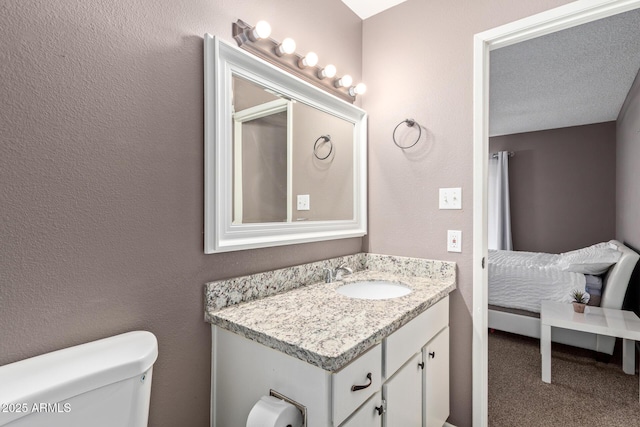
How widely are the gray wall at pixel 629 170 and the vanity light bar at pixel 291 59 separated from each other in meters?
2.99

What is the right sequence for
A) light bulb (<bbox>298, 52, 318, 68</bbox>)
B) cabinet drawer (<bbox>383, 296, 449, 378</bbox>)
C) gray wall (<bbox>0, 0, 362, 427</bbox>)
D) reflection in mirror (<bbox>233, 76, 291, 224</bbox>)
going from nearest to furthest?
gray wall (<bbox>0, 0, 362, 427</bbox>) < cabinet drawer (<bbox>383, 296, 449, 378</bbox>) < reflection in mirror (<bbox>233, 76, 291, 224</bbox>) < light bulb (<bbox>298, 52, 318, 68</bbox>)

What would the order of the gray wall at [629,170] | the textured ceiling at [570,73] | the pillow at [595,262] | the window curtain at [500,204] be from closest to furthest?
the textured ceiling at [570,73] < the pillow at [595,262] < the gray wall at [629,170] < the window curtain at [500,204]

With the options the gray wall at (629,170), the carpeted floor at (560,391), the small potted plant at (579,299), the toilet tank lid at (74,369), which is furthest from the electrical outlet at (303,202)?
the gray wall at (629,170)

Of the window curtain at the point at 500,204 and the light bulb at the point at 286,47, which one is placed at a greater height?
the light bulb at the point at 286,47

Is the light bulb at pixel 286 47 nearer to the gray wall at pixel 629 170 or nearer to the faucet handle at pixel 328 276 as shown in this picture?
the faucet handle at pixel 328 276

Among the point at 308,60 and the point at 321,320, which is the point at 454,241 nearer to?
the point at 321,320

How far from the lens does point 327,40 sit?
5.51ft

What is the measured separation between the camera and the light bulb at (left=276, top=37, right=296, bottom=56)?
4.42 feet

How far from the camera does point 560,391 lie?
2.05m

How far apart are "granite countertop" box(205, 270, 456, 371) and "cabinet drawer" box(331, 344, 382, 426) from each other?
0.10 ft

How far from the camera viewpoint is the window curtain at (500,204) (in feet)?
16.4

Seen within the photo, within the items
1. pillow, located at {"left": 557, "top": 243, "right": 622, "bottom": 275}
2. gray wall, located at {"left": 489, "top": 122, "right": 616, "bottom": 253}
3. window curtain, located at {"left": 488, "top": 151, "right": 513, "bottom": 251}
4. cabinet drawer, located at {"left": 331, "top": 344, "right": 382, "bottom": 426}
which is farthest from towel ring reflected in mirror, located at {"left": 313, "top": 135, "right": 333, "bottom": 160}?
gray wall, located at {"left": 489, "top": 122, "right": 616, "bottom": 253}

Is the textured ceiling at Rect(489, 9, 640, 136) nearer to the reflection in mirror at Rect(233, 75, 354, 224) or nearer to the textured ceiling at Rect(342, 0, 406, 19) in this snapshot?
the textured ceiling at Rect(342, 0, 406, 19)

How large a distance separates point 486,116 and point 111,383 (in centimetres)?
181
